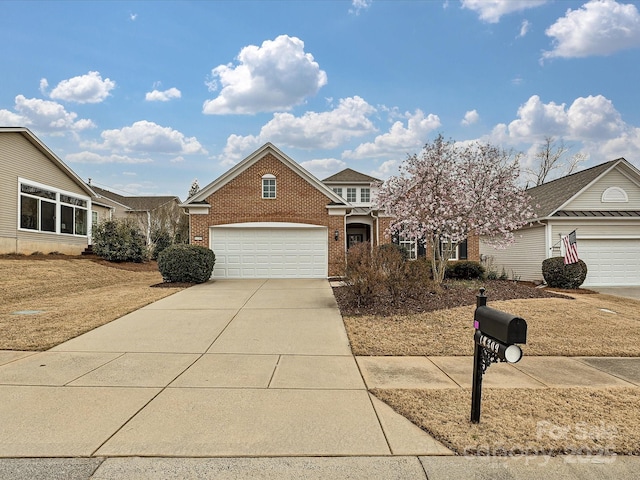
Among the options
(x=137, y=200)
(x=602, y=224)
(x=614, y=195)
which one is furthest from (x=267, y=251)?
(x=137, y=200)

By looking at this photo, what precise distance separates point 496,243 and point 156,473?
45.0 ft

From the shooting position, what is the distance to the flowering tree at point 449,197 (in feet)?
39.2

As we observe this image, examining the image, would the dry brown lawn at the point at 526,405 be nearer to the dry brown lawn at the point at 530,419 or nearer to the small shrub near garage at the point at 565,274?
the dry brown lawn at the point at 530,419

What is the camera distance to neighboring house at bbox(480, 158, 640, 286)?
1727 centimetres

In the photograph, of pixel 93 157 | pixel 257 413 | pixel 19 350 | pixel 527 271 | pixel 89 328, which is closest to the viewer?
pixel 257 413

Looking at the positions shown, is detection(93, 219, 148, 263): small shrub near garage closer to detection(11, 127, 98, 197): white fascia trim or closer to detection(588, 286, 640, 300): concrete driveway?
detection(11, 127, 98, 197): white fascia trim

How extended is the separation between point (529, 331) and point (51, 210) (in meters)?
22.4

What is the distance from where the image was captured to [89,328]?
25.3 ft

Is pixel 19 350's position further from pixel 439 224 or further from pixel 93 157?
pixel 93 157

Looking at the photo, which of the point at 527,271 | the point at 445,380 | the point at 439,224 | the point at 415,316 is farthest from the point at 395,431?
the point at 527,271

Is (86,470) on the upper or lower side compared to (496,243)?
lower

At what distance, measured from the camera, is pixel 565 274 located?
50.6ft

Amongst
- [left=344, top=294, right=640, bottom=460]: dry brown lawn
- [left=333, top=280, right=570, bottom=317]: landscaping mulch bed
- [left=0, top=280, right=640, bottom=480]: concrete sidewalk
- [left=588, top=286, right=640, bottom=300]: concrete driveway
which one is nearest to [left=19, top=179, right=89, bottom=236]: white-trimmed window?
[left=0, top=280, right=640, bottom=480]: concrete sidewalk

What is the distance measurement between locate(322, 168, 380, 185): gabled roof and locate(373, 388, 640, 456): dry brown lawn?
869 inches
